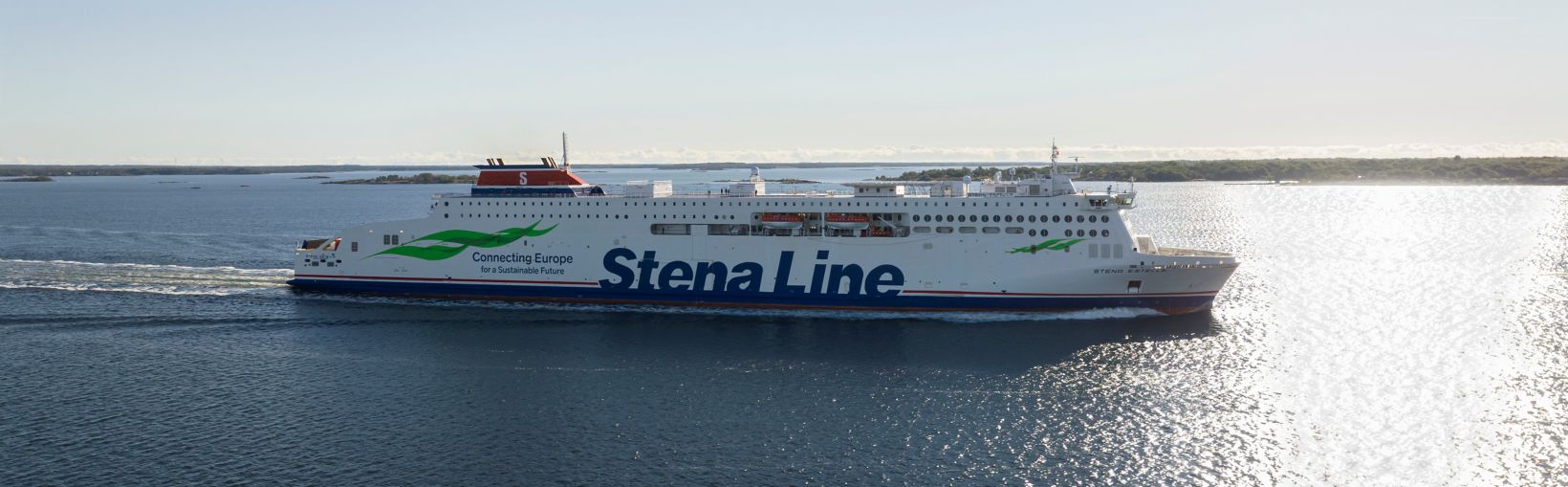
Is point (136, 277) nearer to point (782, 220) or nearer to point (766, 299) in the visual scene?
point (766, 299)

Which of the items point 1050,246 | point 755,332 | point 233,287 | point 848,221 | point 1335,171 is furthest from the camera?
point 1335,171

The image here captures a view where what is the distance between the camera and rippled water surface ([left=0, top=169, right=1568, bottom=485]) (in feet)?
49.8

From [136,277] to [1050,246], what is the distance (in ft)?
101

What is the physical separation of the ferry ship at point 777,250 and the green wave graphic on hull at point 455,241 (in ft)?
0.14

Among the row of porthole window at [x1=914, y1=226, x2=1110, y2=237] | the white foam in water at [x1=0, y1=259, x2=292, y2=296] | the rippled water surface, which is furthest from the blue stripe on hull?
the white foam in water at [x1=0, y1=259, x2=292, y2=296]

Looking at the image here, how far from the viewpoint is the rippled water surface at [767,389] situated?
15.2 meters

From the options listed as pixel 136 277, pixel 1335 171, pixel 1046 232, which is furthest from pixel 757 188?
pixel 1335 171

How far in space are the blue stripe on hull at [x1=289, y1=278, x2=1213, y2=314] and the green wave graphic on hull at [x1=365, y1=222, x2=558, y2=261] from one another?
39.8 inches

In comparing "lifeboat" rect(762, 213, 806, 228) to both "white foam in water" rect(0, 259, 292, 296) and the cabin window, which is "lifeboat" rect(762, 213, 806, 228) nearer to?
the cabin window

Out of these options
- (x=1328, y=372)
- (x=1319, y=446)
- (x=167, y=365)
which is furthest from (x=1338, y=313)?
(x=167, y=365)

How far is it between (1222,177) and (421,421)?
167 m

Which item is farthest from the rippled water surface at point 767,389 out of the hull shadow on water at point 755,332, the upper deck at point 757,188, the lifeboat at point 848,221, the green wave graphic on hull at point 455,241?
the upper deck at point 757,188

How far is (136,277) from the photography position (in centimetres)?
3180

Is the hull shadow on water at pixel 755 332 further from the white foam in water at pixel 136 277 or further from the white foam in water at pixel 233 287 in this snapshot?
the white foam in water at pixel 136 277
